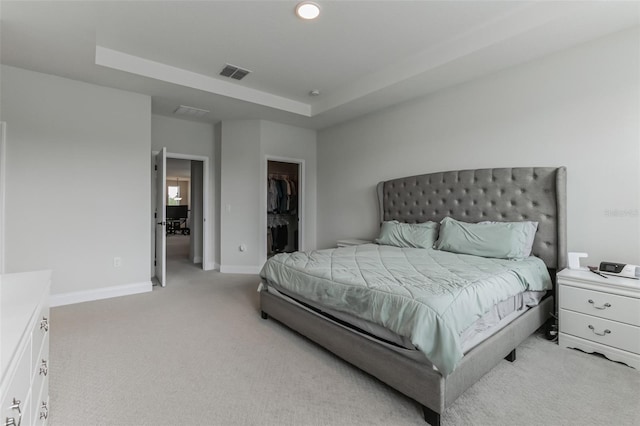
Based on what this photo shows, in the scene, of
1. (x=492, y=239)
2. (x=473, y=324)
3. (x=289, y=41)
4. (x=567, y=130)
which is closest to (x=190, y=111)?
(x=289, y=41)

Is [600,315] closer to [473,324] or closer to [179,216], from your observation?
[473,324]

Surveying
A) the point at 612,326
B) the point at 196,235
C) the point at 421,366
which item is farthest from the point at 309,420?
the point at 196,235

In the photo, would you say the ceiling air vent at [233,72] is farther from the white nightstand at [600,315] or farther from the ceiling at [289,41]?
the white nightstand at [600,315]

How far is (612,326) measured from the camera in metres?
2.12

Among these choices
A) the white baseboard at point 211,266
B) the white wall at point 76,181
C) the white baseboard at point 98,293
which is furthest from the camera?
the white baseboard at point 211,266

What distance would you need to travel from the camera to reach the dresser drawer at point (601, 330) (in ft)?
6.70

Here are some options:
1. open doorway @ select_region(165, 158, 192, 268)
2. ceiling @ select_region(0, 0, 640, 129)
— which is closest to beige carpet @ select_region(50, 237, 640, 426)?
ceiling @ select_region(0, 0, 640, 129)

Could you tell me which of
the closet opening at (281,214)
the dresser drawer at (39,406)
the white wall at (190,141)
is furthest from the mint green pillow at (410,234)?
the dresser drawer at (39,406)

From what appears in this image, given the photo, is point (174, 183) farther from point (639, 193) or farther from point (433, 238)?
point (639, 193)

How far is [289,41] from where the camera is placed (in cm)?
291

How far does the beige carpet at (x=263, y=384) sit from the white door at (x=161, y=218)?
4.66 ft

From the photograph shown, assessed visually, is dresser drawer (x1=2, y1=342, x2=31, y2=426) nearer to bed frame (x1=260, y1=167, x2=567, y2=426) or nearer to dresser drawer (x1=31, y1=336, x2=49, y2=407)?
dresser drawer (x1=31, y1=336, x2=49, y2=407)

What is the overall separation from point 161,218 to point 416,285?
3.70m

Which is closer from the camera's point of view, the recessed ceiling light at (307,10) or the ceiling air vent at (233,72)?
the recessed ceiling light at (307,10)
